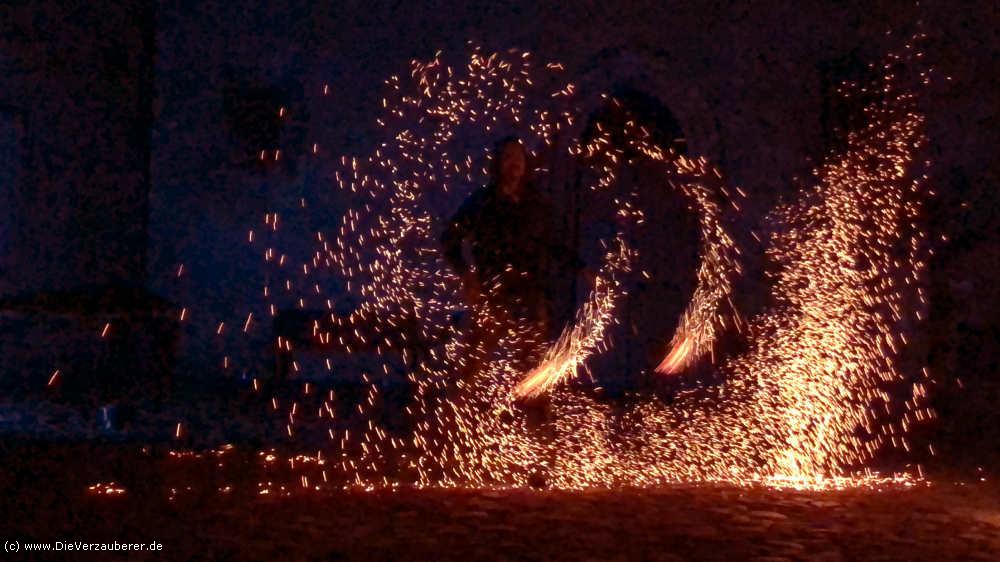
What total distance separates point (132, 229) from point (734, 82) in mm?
5874

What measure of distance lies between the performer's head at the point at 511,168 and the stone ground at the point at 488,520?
1743 millimetres

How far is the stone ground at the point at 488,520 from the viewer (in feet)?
21.0

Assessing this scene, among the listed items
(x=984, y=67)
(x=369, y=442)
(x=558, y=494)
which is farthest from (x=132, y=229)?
(x=984, y=67)

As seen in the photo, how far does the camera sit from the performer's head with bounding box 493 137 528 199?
7.98 meters

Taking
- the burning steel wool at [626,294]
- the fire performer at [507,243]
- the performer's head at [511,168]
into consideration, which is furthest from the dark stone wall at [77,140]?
the performer's head at [511,168]

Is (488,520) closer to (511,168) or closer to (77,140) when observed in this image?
(511,168)

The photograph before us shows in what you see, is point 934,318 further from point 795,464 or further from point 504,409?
point 504,409

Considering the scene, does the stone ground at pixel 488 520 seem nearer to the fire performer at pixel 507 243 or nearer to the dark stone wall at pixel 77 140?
the fire performer at pixel 507 243

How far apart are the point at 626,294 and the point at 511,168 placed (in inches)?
205

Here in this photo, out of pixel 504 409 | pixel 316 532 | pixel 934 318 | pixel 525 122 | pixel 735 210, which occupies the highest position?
pixel 525 122

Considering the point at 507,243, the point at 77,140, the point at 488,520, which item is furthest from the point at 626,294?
the point at 488,520

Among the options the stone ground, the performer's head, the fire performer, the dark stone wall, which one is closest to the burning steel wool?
the fire performer

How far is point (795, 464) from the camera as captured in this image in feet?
28.8

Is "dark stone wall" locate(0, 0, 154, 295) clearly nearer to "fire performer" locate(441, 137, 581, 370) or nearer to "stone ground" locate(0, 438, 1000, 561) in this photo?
"stone ground" locate(0, 438, 1000, 561)
